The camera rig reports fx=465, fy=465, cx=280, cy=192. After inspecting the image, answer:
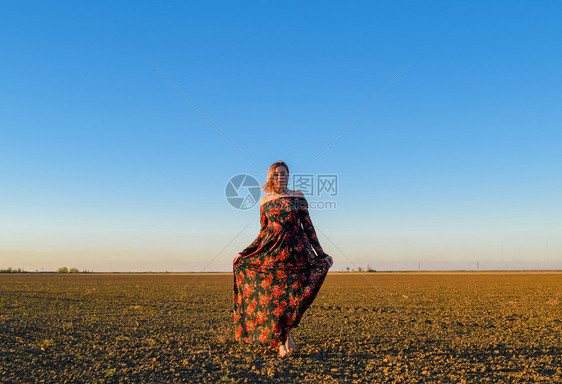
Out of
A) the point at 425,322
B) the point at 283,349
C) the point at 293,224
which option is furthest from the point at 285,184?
the point at 425,322

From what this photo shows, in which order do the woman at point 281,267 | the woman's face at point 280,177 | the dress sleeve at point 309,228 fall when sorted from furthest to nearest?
the woman's face at point 280,177 < the dress sleeve at point 309,228 < the woman at point 281,267

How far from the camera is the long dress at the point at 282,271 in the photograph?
24.1 ft

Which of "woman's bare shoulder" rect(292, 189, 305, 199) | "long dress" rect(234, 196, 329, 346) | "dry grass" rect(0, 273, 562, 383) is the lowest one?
"dry grass" rect(0, 273, 562, 383)

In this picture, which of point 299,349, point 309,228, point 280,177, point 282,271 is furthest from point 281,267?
point 299,349

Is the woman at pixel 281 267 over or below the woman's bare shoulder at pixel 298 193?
below

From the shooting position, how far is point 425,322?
11781 mm

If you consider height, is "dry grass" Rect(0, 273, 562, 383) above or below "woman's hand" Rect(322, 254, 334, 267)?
below

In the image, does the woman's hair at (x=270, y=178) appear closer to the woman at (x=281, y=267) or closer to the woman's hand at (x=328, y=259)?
the woman at (x=281, y=267)

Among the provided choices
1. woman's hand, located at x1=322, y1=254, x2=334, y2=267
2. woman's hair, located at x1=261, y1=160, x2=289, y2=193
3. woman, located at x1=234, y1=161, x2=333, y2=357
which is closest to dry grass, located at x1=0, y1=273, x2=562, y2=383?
woman, located at x1=234, y1=161, x2=333, y2=357

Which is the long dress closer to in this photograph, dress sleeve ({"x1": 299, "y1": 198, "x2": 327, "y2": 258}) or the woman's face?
dress sleeve ({"x1": 299, "y1": 198, "x2": 327, "y2": 258})

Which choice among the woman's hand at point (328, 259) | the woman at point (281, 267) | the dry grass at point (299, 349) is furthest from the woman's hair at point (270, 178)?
the dry grass at point (299, 349)

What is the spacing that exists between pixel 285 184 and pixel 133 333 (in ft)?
16.8

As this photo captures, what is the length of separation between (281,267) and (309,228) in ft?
2.52

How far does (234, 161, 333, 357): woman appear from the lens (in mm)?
7355
